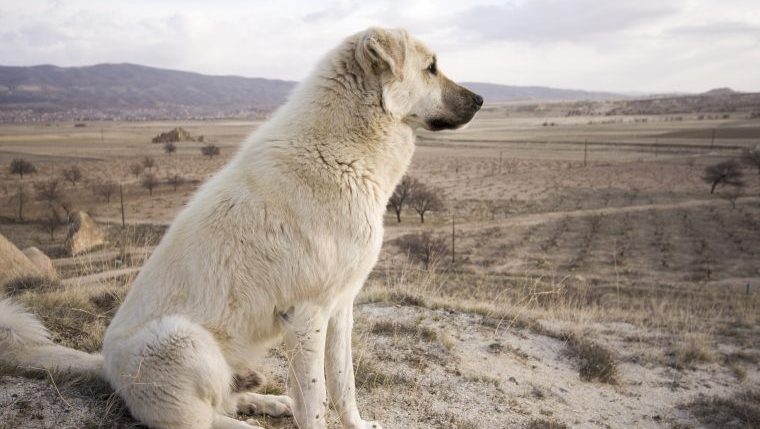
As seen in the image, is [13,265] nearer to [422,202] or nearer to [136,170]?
[422,202]

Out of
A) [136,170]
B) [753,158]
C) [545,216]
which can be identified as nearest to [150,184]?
[136,170]

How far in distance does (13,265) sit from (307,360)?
8.22m

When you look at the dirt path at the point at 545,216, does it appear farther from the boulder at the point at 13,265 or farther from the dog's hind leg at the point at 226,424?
the dog's hind leg at the point at 226,424

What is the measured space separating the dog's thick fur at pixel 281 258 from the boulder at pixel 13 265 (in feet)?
18.9

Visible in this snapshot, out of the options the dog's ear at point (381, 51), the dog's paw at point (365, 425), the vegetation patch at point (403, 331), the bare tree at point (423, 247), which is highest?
the dog's ear at point (381, 51)

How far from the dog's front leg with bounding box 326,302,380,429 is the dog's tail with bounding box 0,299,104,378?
5.15ft

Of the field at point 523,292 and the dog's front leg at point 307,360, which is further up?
the dog's front leg at point 307,360

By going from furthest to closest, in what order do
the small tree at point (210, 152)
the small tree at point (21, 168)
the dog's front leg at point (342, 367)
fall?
1. the small tree at point (210, 152)
2. the small tree at point (21, 168)
3. the dog's front leg at point (342, 367)

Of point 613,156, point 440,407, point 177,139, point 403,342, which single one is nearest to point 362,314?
point 403,342

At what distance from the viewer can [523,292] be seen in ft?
30.6

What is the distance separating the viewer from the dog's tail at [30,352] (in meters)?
3.54

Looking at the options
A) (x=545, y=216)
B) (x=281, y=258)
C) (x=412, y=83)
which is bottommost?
(x=545, y=216)

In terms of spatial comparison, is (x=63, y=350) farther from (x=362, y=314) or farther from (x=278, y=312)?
(x=362, y=314)

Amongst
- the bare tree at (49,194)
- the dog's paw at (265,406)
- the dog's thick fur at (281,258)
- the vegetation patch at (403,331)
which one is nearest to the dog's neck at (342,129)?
the dog's thick fur at (281,258)
